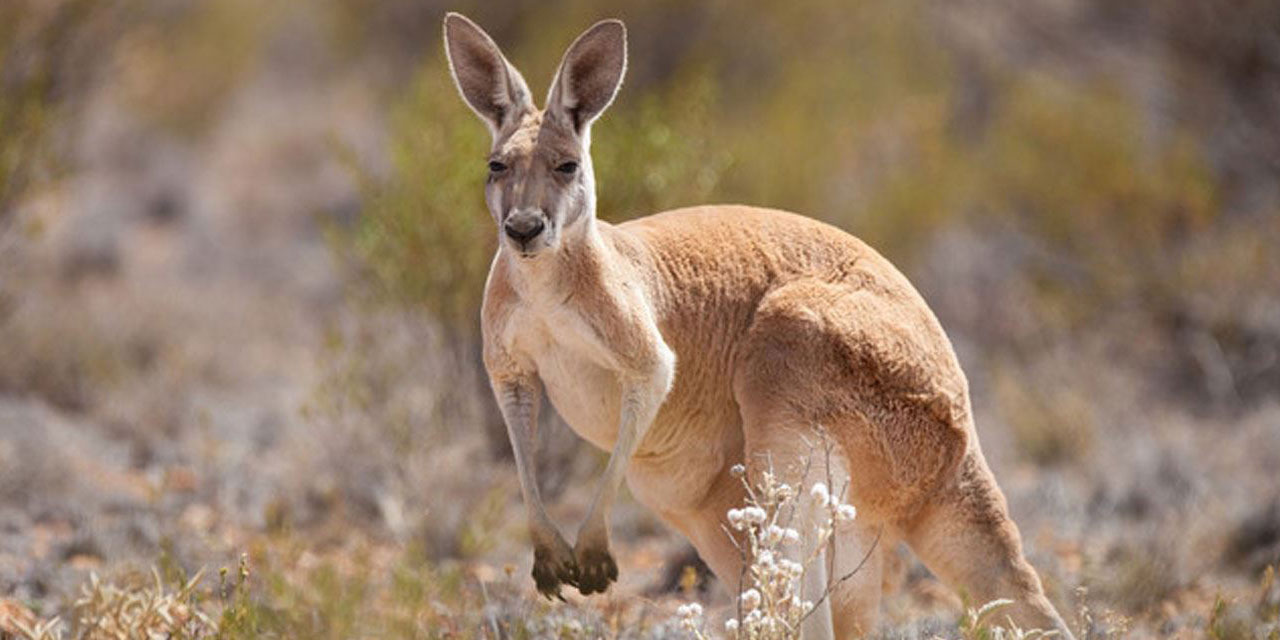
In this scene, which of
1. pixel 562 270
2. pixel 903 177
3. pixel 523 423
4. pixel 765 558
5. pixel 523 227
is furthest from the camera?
pixel 903 177

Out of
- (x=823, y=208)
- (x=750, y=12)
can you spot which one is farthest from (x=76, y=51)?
(x=750, y=12)

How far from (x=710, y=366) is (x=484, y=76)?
1.03 meters

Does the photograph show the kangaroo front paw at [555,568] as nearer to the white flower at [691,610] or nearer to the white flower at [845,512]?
the white flower at [691,610]

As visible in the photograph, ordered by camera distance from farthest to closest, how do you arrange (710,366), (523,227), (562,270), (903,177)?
1. (903,177)
2. (710,366)
3. (562,270)
4. (523,227)

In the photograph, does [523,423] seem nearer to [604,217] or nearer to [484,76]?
[484,76]

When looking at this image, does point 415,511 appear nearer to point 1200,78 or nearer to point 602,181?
point 602,181

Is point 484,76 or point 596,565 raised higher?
point 484,76

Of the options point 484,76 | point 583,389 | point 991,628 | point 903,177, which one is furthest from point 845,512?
point 903,177

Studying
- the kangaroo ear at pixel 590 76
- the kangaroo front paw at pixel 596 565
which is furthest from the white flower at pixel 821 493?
the kangaroo ear at pixel 590 76

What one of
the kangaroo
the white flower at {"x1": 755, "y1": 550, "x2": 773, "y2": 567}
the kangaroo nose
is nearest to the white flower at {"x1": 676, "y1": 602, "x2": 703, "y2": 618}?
the white flower at {"x1": 755, "y1": 550, "x2": 773, "y2": 567}

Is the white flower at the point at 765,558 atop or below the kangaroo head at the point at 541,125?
below

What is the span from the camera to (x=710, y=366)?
473 cm

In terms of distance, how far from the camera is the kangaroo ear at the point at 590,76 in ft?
14.5

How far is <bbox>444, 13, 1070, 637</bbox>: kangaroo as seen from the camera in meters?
4.37
